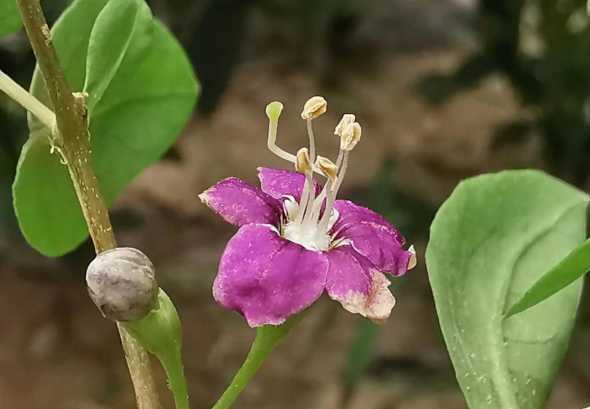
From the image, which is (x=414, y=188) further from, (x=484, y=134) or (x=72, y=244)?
(x=72, y=244)

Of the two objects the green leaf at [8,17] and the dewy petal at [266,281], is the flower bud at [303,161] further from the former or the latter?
the green leaf at [8,17]

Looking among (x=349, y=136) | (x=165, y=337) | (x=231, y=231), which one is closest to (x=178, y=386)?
(x=165, y=337)

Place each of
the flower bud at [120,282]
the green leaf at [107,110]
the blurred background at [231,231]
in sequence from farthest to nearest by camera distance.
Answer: the blurred background at [231,231] < the green leaf at [107,110] < the flower bud at [120,282]

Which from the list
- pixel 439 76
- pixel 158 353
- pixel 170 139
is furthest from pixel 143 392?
pixel 439 76

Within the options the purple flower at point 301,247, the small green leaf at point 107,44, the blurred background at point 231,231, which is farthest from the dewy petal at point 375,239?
the blurred background at point 231,231

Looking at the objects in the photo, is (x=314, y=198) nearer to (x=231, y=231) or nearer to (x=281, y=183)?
(x=281, y=183)
